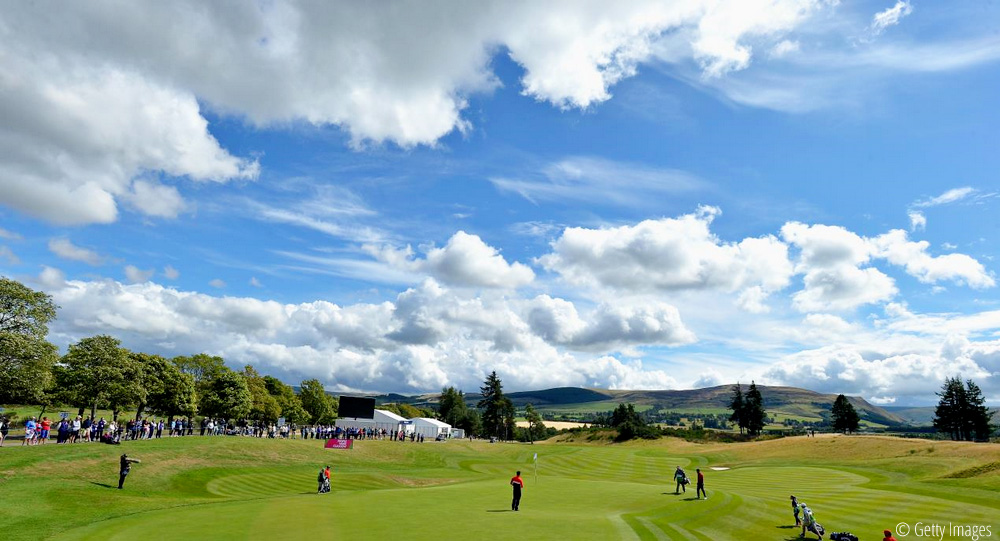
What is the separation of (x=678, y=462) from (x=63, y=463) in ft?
254

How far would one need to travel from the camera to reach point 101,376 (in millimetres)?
61812

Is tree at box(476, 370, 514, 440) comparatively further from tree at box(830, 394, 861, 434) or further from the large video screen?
tree at box(830, 394, 861, 434)

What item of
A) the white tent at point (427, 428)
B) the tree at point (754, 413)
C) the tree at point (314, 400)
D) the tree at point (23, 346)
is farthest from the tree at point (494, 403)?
the tree at point (23, 346)

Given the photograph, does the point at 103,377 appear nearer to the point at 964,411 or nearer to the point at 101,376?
the point at 101,376

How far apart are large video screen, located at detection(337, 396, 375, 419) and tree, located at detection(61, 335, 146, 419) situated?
36.0 m

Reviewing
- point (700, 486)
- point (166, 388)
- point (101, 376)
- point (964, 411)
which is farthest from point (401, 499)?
point (964, 411)

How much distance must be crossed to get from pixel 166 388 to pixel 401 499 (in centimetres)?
6588

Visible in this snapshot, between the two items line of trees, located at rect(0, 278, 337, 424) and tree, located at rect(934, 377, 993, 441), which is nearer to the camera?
line of trees, located at rect(0, 278, 337, 424)

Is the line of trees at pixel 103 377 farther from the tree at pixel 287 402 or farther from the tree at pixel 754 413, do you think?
the tree at pixel 754 413

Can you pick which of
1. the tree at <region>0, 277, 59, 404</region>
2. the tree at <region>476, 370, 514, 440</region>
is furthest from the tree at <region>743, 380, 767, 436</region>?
the tree at <region>0, 277, 59, 404</region>

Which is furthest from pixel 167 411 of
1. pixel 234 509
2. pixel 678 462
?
pixel 678 462

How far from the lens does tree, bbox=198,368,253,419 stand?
80.6 metres

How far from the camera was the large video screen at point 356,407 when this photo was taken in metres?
97.9

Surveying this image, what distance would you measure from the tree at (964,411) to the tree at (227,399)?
13696 centimetres
